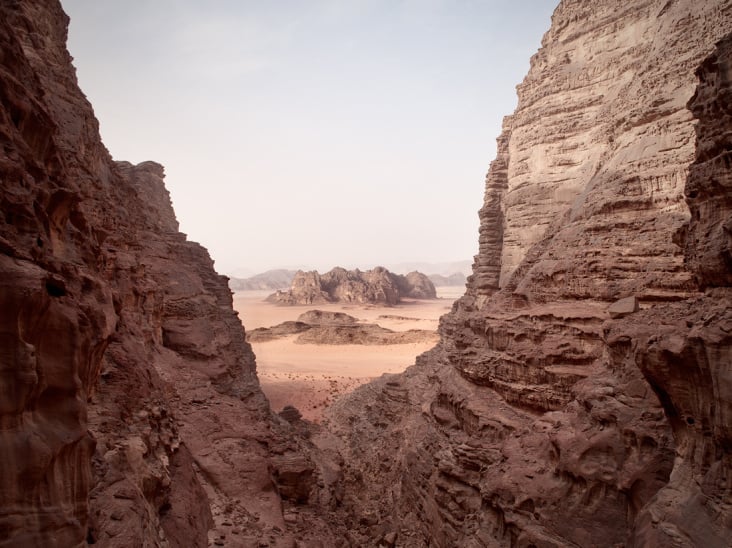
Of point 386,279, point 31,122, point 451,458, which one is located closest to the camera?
point 31,122

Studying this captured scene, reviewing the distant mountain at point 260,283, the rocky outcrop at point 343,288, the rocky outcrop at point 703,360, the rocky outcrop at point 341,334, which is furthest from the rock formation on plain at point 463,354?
the distant mountain at point 260,283

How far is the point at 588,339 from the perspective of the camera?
11773mm

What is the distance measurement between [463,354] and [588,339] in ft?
13.5

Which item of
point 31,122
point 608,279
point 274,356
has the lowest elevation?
point 274,356

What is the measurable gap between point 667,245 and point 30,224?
1310cm

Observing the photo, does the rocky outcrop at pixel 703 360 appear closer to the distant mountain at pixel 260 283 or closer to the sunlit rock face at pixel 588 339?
the sunlit rock face at pixel 588 339

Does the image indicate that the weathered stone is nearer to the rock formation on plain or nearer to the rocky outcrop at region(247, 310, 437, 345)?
the rock formation on plain

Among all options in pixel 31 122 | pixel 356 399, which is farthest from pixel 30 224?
pixel 356 399

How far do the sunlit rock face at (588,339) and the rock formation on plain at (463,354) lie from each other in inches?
2.1

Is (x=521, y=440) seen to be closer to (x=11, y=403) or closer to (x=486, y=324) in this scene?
(x=486, y=324)

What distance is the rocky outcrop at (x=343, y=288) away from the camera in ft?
261

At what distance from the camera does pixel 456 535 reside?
11758 millimetres

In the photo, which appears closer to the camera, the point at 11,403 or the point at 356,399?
the point at 11,403

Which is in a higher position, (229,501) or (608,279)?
(608,279)
